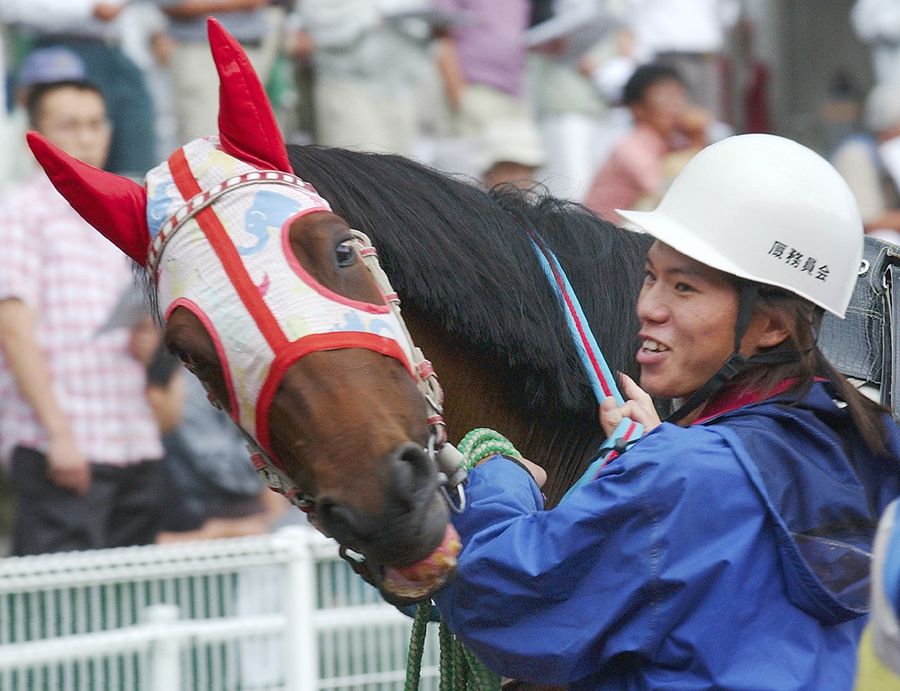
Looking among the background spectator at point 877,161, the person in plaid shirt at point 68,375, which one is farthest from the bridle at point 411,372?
the background spectator at point 877,161

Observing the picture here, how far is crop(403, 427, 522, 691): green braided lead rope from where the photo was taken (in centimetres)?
234

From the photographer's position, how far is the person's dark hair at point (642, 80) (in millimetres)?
6039

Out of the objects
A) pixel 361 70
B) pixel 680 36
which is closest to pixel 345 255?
pixel 361 70

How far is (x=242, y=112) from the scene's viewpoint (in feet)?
7.55

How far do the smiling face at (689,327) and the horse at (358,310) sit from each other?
0.28 metres

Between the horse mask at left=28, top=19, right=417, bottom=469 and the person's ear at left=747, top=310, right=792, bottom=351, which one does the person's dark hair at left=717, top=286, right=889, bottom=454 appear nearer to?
the person's ear at left=747, top=310, right=792, bottom=351

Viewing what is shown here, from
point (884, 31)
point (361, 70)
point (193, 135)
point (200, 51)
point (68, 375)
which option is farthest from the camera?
point (884, 31)

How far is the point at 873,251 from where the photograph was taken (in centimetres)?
273

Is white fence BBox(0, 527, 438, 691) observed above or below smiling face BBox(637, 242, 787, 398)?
below

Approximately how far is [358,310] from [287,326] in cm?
12

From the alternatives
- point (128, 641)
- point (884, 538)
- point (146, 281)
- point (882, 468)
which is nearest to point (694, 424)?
point (882, 468)

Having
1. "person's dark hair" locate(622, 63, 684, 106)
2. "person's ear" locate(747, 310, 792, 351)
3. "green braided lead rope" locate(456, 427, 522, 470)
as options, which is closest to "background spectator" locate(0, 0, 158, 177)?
"person's dark hair" locate(622, 63, 684, 106)

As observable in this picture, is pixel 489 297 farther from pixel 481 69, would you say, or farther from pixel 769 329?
pixel 481 69

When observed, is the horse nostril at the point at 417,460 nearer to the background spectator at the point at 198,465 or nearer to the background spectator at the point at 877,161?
the background spectator at the point at 198,465
